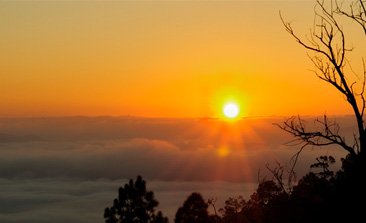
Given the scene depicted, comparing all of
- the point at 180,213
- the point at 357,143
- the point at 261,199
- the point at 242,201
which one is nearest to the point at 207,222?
the point at 180,213

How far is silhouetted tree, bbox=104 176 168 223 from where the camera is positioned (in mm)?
50750

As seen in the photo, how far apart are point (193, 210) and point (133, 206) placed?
25.2ft

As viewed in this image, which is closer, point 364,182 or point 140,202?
point 364,182

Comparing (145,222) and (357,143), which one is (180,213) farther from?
(357,143)

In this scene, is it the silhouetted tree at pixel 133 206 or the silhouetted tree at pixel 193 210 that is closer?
the silhouetted tree at pixel 193 210

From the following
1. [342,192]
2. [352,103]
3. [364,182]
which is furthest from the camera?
[342,192]

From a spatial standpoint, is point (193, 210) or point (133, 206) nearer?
point (193, 210)

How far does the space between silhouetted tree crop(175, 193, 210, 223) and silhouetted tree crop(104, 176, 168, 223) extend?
6277 millimetres

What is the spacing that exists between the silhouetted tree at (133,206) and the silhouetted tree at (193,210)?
247 inches

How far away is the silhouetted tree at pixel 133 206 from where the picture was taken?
167 ft

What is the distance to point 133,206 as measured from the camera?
5097 centimetres

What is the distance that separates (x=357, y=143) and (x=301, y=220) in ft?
29.5

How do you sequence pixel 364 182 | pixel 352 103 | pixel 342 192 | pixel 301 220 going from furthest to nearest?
pixel 301 220 → pixel 342 192 → pixel 364 182 → pixel 352 103

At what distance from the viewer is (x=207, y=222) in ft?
144
